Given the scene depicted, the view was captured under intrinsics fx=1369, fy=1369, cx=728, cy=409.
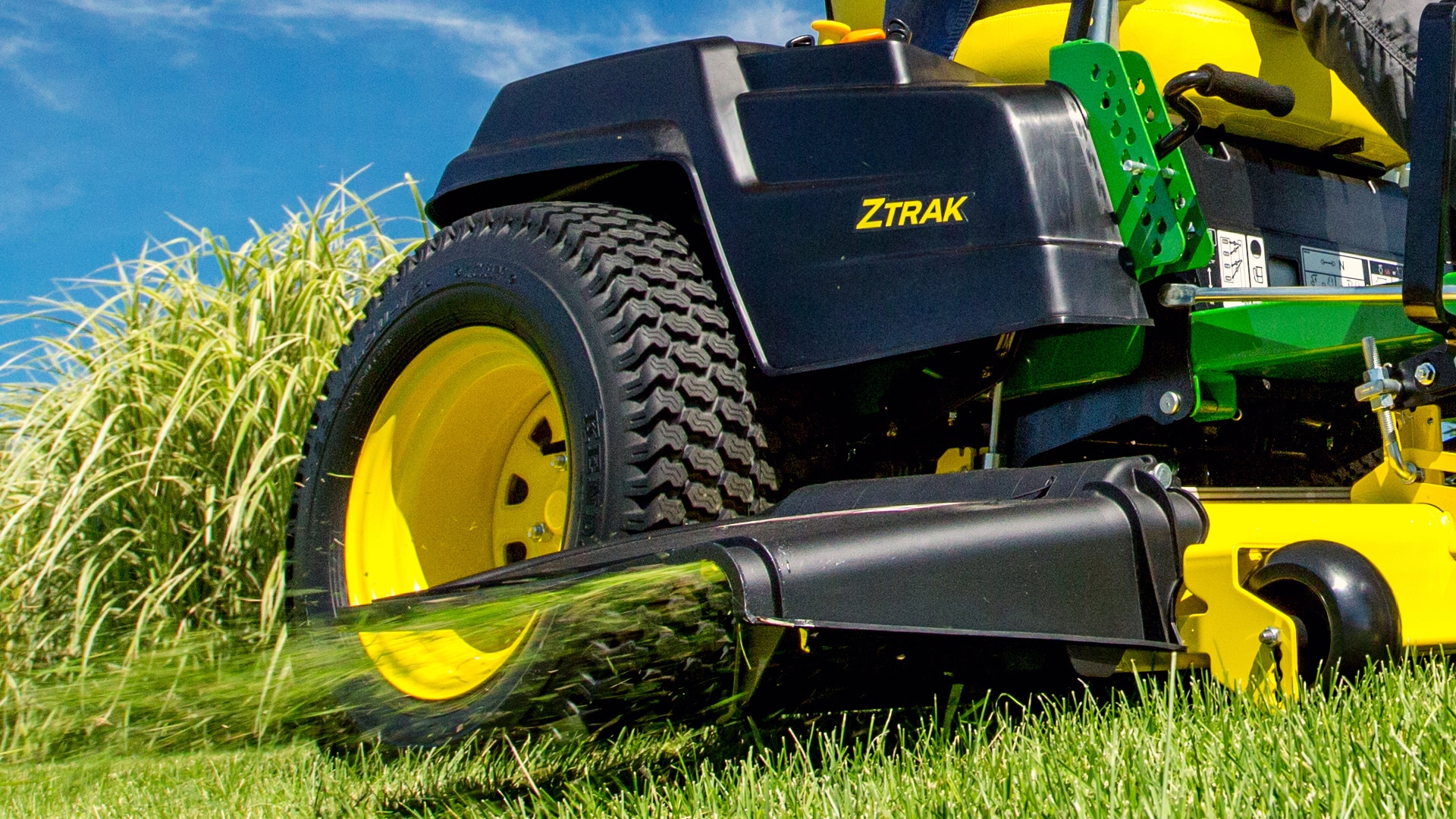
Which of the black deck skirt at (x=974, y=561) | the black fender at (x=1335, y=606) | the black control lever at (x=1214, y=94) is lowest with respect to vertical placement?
the black fender at (x=1335, y=606)

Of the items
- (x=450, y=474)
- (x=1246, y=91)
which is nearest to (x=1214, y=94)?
(x=1246, y=91)

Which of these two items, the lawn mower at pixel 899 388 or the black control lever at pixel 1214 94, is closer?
the lawn mower at pixel 899 388

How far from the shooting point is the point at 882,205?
2258 mm

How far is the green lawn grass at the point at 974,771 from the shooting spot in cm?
123

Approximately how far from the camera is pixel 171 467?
13.0 feet

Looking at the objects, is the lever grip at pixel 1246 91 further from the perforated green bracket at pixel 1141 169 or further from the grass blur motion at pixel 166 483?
the grass blur motion at pixel 166 483

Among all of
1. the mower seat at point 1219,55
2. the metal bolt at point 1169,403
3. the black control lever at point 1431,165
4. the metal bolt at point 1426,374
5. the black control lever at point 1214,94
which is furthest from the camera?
the mower seat at point 1219,55

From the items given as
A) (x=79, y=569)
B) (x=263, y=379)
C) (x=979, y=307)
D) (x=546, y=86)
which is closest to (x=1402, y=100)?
(x=979, y=307)

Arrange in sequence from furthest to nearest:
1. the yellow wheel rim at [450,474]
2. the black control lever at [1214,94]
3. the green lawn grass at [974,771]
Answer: the yellow wheel rim at [450,474] < the black control lever at [1214,94] < the green lawn grass at [974,771]

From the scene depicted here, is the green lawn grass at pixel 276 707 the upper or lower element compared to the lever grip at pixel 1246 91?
lower

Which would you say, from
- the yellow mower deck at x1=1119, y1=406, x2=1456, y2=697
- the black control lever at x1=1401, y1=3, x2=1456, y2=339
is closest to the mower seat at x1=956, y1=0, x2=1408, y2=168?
the black control lever at x1=1401, y1=3, x2=1456, y2=339

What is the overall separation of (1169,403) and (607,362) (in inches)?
35.9

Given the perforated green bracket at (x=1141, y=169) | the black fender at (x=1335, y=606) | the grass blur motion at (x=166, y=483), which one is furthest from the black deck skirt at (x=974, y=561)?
the grass blur motion at (x=166, y=483)

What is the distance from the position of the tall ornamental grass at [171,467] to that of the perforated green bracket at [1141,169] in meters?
2.34
